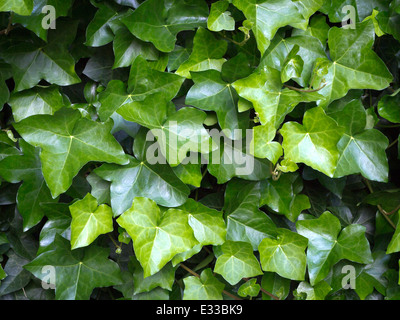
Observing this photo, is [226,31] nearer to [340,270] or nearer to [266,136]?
[266,136]

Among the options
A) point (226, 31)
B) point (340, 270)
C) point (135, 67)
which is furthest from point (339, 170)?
point (135, 67)

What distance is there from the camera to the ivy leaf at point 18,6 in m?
0.84

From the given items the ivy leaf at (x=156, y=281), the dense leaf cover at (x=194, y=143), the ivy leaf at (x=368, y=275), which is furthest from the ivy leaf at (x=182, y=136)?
the ivy leaf at (x=368, y=275)

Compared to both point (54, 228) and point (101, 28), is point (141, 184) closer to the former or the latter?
point (54, 228)

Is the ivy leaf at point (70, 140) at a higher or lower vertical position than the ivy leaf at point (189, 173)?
higher

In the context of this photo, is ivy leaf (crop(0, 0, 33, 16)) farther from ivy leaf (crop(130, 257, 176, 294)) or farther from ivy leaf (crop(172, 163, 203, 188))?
ivy leaf (crop(130, 257, 176, 294))

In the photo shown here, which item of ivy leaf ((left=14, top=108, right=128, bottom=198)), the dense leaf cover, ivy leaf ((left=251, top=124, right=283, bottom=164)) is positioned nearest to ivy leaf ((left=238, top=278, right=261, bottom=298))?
the dense leaf cover

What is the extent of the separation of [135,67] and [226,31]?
261 mm

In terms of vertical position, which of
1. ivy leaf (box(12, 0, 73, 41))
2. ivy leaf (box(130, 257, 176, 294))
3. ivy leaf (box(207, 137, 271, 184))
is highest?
ivy leaf (box(12, 0, 73, 41))

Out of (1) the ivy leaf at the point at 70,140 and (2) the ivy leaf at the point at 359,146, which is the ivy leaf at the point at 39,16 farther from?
(2) the ivy leaf at the point at 359,146

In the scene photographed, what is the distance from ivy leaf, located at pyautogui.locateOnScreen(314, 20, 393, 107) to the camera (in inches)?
37.6

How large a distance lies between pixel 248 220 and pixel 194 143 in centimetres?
28

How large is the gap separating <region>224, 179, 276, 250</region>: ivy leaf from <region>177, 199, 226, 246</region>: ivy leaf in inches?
1.8

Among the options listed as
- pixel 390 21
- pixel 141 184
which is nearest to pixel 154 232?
pixel 141 184
